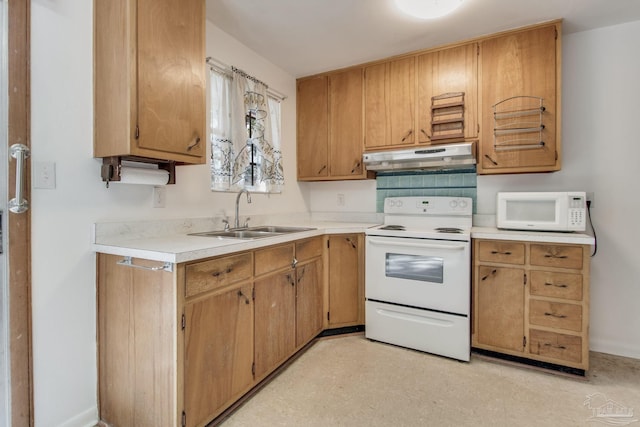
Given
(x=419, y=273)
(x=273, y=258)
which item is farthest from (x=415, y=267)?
(x=273, y=258)

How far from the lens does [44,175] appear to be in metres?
1.42

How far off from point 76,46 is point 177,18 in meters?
0.51

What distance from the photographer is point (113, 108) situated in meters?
1.51

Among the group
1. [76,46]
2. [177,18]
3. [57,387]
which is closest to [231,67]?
[177,18]

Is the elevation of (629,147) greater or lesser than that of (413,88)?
lesser

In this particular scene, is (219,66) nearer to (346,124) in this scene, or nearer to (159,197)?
(159,197)

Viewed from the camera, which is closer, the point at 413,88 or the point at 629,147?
the point at 629,147

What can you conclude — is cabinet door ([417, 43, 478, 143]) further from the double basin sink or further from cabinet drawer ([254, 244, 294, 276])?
cabinet drawer ([254, 244, 294, 276])

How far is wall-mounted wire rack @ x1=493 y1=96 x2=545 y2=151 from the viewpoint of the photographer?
Result: 231 centimetres

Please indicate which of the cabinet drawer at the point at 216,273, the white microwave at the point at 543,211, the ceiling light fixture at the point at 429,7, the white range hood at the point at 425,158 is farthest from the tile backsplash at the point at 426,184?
the cabinet drawer at the point at 216,273

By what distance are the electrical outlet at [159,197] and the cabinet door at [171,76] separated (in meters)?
0.37

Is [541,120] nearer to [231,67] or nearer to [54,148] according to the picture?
[231,67]

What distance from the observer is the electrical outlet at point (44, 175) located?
4.59ft

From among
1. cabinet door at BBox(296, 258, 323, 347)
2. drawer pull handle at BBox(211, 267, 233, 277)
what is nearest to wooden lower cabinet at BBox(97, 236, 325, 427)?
drawer pull handle at BBox(211, 267, 233, 277)
